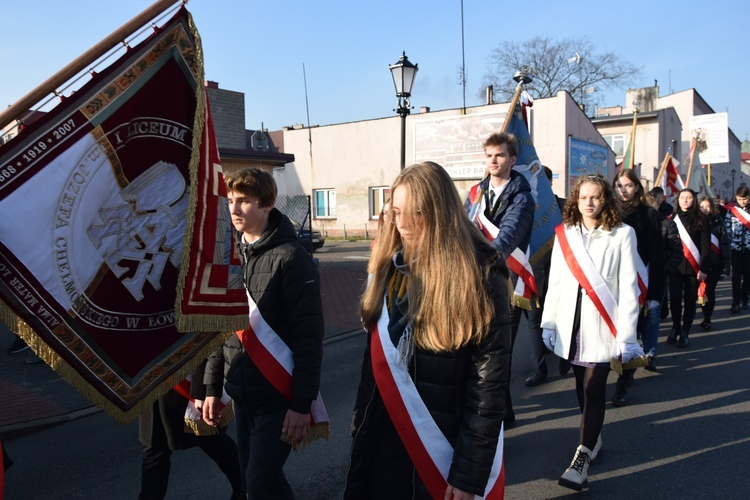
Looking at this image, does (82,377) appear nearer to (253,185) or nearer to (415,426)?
(253,185)

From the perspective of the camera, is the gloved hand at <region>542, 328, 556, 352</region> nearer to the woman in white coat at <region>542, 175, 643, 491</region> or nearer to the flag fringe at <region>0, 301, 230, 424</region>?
the woman in white coat at <region>542, 175, 643, 491</region>

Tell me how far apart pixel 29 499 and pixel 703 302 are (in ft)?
27.0

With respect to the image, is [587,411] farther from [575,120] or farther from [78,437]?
[575,120]

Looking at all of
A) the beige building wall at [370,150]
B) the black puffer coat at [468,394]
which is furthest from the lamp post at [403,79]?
the beige building wall at [370,150]

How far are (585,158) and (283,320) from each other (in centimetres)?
2490

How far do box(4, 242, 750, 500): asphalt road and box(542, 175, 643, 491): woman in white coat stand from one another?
33cm

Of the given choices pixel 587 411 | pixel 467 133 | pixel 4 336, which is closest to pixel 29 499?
pixel 587 411

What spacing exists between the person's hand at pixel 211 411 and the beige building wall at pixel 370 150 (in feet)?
72.1

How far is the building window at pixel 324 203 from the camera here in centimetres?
3042

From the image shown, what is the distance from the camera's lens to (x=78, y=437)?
4.64 meters

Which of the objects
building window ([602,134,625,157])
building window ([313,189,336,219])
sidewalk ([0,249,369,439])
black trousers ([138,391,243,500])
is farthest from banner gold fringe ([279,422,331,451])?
building window ([602,134,625,157])

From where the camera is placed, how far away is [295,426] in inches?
101

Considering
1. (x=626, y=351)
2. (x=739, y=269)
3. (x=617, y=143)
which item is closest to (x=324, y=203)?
(x=617, y=143)

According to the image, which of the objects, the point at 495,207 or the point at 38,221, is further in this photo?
the point at 495,207
